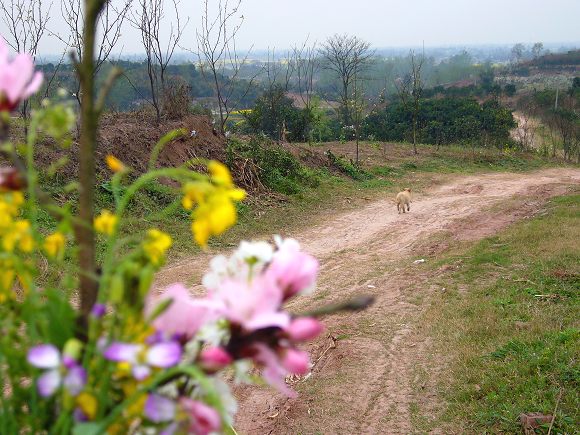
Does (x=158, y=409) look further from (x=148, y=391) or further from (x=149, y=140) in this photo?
(x=149, y=140)

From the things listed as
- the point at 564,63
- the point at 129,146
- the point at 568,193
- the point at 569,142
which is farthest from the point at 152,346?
the point at 564,63

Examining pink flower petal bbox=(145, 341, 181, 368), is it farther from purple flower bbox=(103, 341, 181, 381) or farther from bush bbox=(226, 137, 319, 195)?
bush bbox=(226, 137, 319, 195)

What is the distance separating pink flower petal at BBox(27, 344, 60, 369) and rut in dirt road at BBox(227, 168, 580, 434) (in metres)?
3.82

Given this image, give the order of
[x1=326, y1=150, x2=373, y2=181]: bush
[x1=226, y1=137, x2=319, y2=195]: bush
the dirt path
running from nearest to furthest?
the dirt path → [x1=226, y1=137, x2=319, y2=195]: bush → [x1=326, y1=150, x2=373, y2=181]: bush

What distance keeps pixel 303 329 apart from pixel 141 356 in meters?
0.14

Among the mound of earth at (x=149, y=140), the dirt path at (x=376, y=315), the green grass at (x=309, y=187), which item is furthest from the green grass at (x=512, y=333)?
the mound of earth at (x=149, y=140)

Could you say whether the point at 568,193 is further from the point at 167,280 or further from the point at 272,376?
→ the point at 272,376

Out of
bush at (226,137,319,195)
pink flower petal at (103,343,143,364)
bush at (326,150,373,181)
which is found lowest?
bush at (326,150,373,181)

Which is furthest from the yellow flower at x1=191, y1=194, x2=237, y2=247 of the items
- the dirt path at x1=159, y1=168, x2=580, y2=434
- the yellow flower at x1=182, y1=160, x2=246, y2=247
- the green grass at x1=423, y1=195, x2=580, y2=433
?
the dirt path at x1=159, y1=168, x2=580, y2=434

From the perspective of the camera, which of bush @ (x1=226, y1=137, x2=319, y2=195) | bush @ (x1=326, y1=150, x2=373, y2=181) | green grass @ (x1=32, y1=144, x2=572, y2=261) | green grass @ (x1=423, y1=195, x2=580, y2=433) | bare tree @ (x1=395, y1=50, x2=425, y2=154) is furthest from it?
bare tree @ (x1=395, y1=50, x2=425, y2=154)

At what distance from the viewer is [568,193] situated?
468 inches

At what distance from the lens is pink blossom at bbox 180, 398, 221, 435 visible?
499 mm

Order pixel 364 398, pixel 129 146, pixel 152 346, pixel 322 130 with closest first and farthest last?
1. pixel 152 346
2. pixel 364 398
3. pixel 129 146
4. pixel 322 130

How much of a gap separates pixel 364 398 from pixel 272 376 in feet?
13.9
